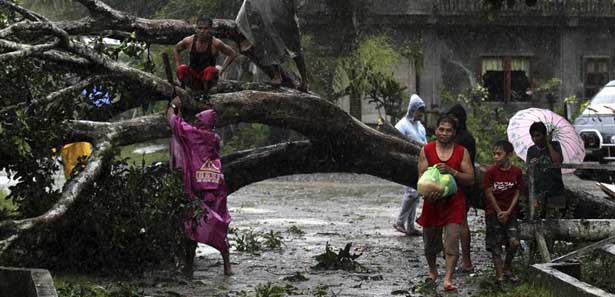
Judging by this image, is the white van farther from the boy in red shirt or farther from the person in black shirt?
the boy in red shirt

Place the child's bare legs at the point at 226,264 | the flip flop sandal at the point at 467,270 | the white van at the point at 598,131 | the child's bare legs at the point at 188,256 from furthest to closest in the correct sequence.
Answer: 1. the white van at the point at 598,131
2. the flip flop sandal at the point at 467,270
3. the child's bare legs at the point at 226,264
4. the child's bare legs at the point at 188,256

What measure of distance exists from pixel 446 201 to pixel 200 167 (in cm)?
223

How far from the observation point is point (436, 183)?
10.8 meters

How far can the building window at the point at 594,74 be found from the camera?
41281 mm

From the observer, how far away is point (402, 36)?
129 ft

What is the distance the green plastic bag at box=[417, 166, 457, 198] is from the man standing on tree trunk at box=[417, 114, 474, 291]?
80 mm

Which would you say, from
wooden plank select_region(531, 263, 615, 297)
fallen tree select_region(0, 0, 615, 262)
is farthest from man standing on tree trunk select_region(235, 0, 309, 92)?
wooden plank select_region(531, 263, 615, 297)

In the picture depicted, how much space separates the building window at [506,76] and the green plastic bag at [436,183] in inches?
1182

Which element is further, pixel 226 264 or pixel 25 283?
pixel 226 264

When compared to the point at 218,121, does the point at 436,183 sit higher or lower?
lower

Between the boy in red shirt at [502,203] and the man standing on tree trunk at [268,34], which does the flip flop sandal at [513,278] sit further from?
the man standing on tree trunk at [268,34]

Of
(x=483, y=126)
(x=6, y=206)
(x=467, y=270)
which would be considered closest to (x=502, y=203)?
(x=467, y=270)

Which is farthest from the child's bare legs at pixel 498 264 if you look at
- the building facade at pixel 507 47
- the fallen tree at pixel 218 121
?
the building facade at pixel 507 47

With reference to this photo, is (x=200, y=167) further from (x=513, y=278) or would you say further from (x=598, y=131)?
(x=598, y=131)
